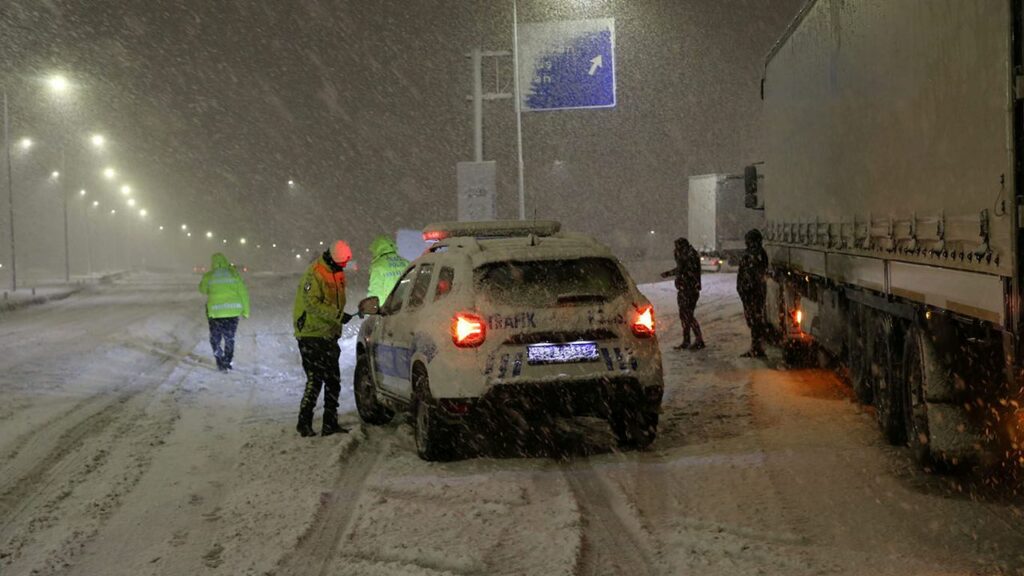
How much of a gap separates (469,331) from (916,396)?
312cm

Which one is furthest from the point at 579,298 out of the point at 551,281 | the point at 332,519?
the point at 332,519

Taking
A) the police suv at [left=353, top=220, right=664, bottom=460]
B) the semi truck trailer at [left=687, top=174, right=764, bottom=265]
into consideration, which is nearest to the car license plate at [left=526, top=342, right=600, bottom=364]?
the police suv at [left=353, top=220, right=664, bottom=460]

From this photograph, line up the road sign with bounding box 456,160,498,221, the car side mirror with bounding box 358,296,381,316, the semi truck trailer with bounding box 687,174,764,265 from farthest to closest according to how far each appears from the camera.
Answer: the semi truck trailer with bounding box 687,174,764,265 < the road sign with bounding box 456,160,498,221 < the car side mirror with bounding box 358,296,381,316

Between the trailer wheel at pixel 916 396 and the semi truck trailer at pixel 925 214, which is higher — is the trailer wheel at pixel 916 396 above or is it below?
below

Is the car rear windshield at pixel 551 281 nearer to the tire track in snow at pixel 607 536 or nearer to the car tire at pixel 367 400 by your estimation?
the tire track in snow at pixel 607 536

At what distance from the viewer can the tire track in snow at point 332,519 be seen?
5.79m

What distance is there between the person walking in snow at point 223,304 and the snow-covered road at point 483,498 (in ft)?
9.83

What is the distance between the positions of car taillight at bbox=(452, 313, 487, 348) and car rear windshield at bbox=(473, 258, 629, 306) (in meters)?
0.23

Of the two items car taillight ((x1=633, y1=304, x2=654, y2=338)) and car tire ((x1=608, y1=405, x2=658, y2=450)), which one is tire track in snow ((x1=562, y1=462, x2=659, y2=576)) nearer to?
car tire ((x1=608, y1=405, x2=658, y2=450))

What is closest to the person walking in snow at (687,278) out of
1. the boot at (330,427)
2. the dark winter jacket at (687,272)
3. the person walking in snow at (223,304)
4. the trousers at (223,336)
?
the dark winter jacket at (687,272)

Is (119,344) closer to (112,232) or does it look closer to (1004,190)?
(1004,190)

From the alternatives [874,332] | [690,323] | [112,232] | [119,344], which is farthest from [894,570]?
[112,232]

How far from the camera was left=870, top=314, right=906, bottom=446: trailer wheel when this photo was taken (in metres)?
8.37

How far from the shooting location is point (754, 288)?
1554cm
